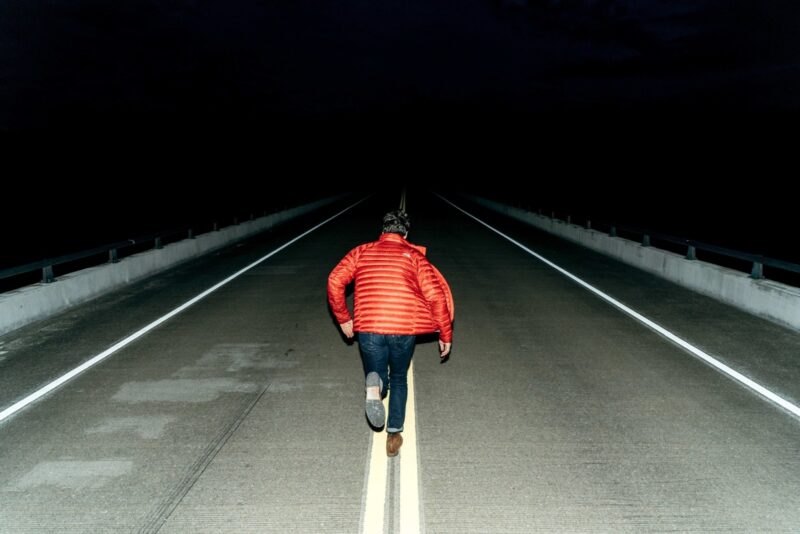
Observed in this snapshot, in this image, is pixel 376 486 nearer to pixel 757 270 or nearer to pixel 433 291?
pixel 433 291

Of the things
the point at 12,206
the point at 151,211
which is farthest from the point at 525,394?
the point at 12,206

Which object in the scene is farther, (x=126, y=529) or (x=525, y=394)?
(x=525, y=394)

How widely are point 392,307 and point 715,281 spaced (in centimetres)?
995

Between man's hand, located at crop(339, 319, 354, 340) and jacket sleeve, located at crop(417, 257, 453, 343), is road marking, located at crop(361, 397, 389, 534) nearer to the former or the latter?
man's hand, located at crop(339, 319, 354, 340)

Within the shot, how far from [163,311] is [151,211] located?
10633 cm

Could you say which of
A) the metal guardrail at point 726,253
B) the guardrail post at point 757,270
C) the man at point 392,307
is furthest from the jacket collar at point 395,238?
the guardrail post at point 757,270

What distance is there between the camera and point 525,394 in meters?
6.90

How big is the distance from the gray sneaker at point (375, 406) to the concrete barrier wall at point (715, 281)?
7593 millimetres

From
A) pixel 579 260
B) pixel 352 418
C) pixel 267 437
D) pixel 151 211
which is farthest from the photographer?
pixel 151 211

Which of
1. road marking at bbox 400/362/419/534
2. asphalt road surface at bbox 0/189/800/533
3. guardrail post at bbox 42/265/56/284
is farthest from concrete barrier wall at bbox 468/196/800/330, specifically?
guardrail post at bbox 42/265/56/284

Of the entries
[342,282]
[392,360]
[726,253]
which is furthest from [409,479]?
[726,253]

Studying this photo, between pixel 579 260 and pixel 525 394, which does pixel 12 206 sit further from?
pixel 525 394

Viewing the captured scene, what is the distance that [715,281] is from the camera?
13.0 metres

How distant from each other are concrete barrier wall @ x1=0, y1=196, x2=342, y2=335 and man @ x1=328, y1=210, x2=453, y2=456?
7.23 metres
